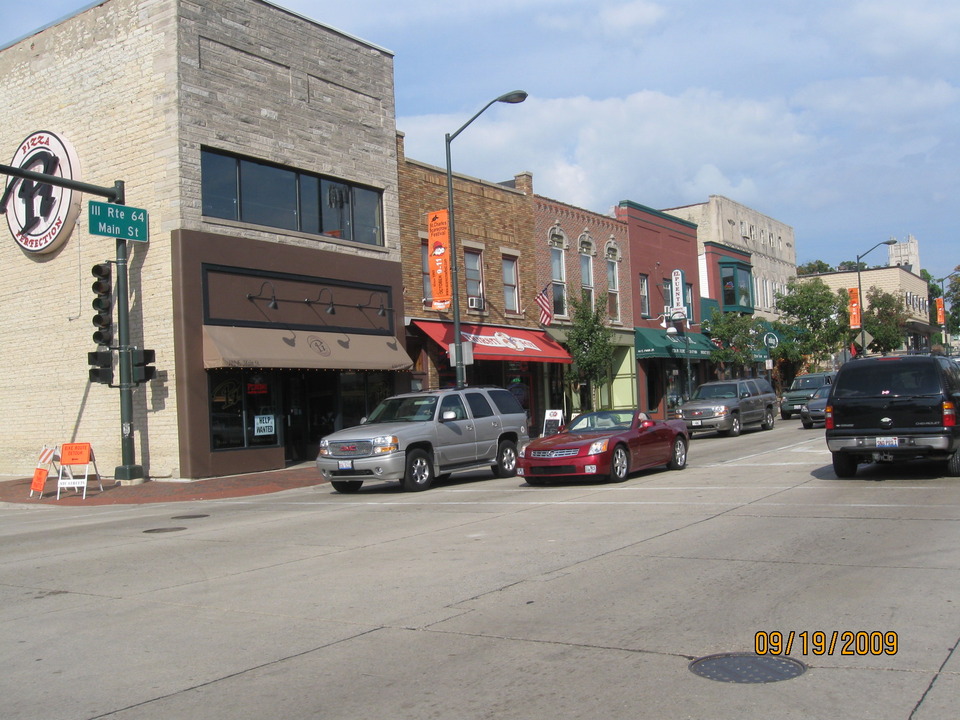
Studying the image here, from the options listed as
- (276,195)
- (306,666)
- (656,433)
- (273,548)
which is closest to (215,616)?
(306,666)

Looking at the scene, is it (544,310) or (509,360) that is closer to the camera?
(509,360)

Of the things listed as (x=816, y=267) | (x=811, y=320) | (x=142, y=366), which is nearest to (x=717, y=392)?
(x=142, y=366)

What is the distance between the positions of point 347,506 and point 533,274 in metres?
18.1

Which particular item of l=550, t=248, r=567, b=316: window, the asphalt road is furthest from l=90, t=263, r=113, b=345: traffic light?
l=550, t=248, r=567, b=316: window

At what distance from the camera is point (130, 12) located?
21969 millimetres

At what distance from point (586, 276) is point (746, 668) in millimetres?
30505

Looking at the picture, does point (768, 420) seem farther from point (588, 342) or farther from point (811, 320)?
point (811, 320)

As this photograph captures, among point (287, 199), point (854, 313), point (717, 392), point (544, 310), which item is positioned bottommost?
point (717, 392)

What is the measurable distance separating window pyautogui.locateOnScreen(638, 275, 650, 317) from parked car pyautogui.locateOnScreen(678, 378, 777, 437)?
8.22 metres

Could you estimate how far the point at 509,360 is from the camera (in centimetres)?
2933

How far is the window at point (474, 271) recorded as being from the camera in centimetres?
2923

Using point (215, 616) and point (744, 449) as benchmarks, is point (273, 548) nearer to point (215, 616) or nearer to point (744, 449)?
point (215, 616)

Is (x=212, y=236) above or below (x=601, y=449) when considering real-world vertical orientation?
above
